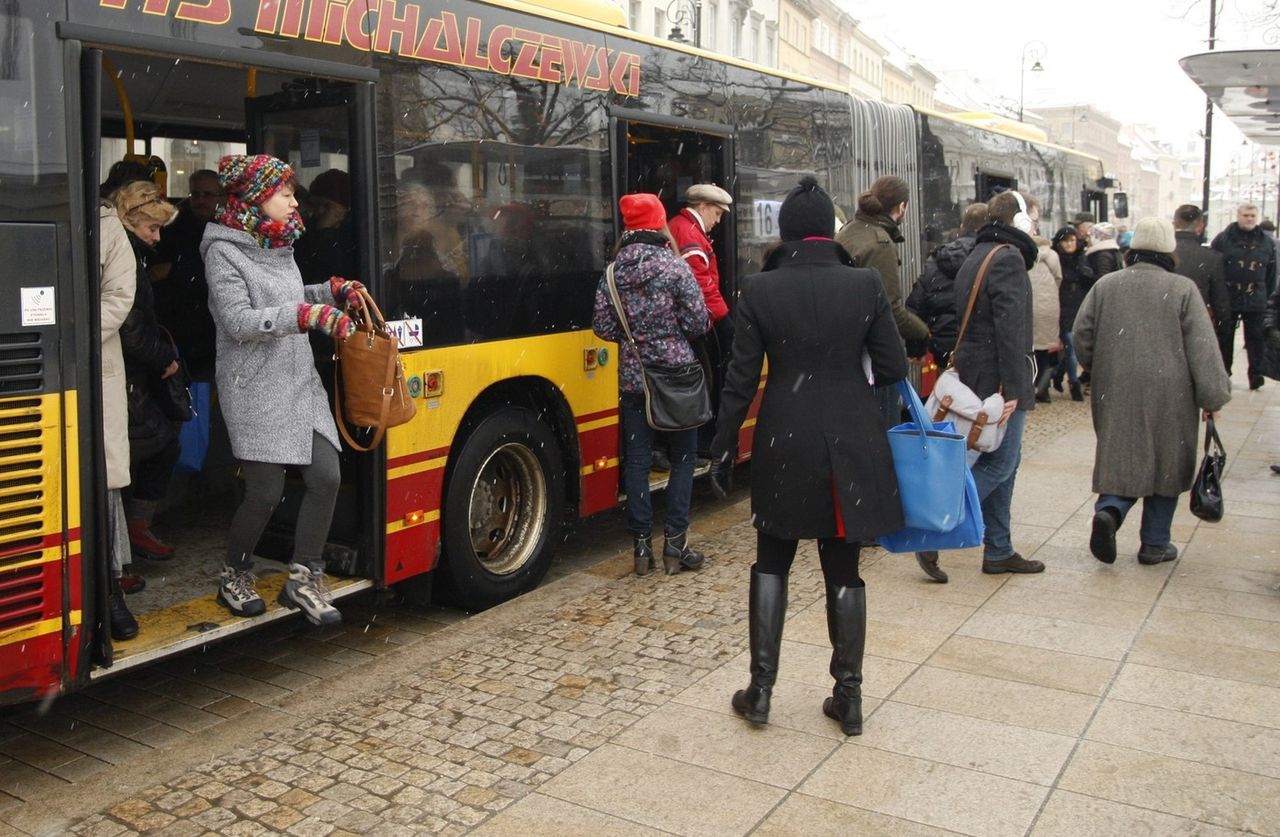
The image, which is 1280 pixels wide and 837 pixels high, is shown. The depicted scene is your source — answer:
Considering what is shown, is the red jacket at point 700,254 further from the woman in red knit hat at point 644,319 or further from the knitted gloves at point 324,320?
the knitted gloves at point 324,320

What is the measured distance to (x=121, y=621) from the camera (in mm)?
4680

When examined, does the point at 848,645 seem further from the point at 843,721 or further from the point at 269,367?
the point at 269,367

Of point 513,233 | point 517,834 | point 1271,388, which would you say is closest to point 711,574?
point 513,233

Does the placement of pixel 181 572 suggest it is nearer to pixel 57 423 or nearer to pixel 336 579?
pixel 336 579

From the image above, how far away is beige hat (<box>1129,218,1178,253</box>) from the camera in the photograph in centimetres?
663

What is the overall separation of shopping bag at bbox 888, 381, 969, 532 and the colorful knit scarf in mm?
2497

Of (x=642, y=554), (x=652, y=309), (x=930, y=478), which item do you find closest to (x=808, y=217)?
(x=930, y=478)

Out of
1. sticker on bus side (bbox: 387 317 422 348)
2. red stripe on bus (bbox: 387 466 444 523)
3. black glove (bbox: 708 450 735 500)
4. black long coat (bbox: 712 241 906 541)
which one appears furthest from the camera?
black glove (bbox: 708 450 735 500)

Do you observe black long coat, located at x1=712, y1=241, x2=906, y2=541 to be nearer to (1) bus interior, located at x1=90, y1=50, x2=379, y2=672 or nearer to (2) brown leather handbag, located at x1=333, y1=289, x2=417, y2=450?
(2) brown leather handbag, located at x1=333, y1=289, x2=417, y2=450

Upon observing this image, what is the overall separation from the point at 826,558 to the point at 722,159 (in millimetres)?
4307

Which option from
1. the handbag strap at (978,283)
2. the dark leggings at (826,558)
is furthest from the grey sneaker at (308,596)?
the handbag strap at (978,283)

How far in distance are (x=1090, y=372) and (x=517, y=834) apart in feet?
15.2

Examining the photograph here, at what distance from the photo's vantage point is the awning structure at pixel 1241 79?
7.70 meters

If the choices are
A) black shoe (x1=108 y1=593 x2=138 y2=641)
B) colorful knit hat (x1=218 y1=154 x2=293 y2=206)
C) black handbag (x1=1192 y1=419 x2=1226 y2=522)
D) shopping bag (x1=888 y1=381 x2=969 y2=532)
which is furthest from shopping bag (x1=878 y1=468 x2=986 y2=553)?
black shoe (x1=108 y1=593 x2=138 y2=641)
